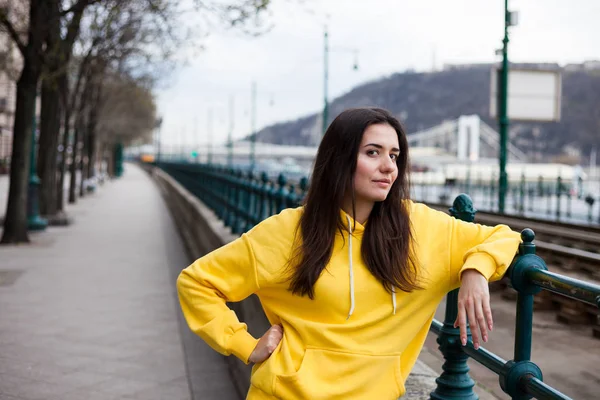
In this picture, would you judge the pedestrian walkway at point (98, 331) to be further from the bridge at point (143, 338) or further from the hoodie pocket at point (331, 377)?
the hoodie pocket at point (331, 377)

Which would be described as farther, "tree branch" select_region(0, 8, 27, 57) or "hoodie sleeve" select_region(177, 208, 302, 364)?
"tree branch" select_region(0, 8, 27, 57)

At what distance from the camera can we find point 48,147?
17.3 meters

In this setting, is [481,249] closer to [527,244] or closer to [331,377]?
[527,244]

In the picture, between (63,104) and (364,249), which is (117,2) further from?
(364,249)

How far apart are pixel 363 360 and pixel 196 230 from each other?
1070 cm

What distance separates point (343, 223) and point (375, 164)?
20 centimetres

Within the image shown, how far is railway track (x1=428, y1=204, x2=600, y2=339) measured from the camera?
510cm

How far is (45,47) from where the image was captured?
650 inches

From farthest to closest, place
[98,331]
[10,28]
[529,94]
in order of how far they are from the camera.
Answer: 1. [529,94]
2. [10,28]
3. [98,331]

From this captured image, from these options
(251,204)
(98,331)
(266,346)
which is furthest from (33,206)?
(266,346)

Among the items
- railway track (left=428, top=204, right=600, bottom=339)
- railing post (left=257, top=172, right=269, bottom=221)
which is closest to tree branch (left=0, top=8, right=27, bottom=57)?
railing post (left=257, top=172, right=269, bottom=221)

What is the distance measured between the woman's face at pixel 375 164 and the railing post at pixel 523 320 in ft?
1.37

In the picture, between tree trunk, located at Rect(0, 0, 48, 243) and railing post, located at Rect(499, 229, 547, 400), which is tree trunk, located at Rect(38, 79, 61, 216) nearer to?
tree trunk, located at Rect(0, 0, 48, 243)

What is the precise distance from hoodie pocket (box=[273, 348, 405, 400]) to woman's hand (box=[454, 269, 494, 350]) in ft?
0.94
